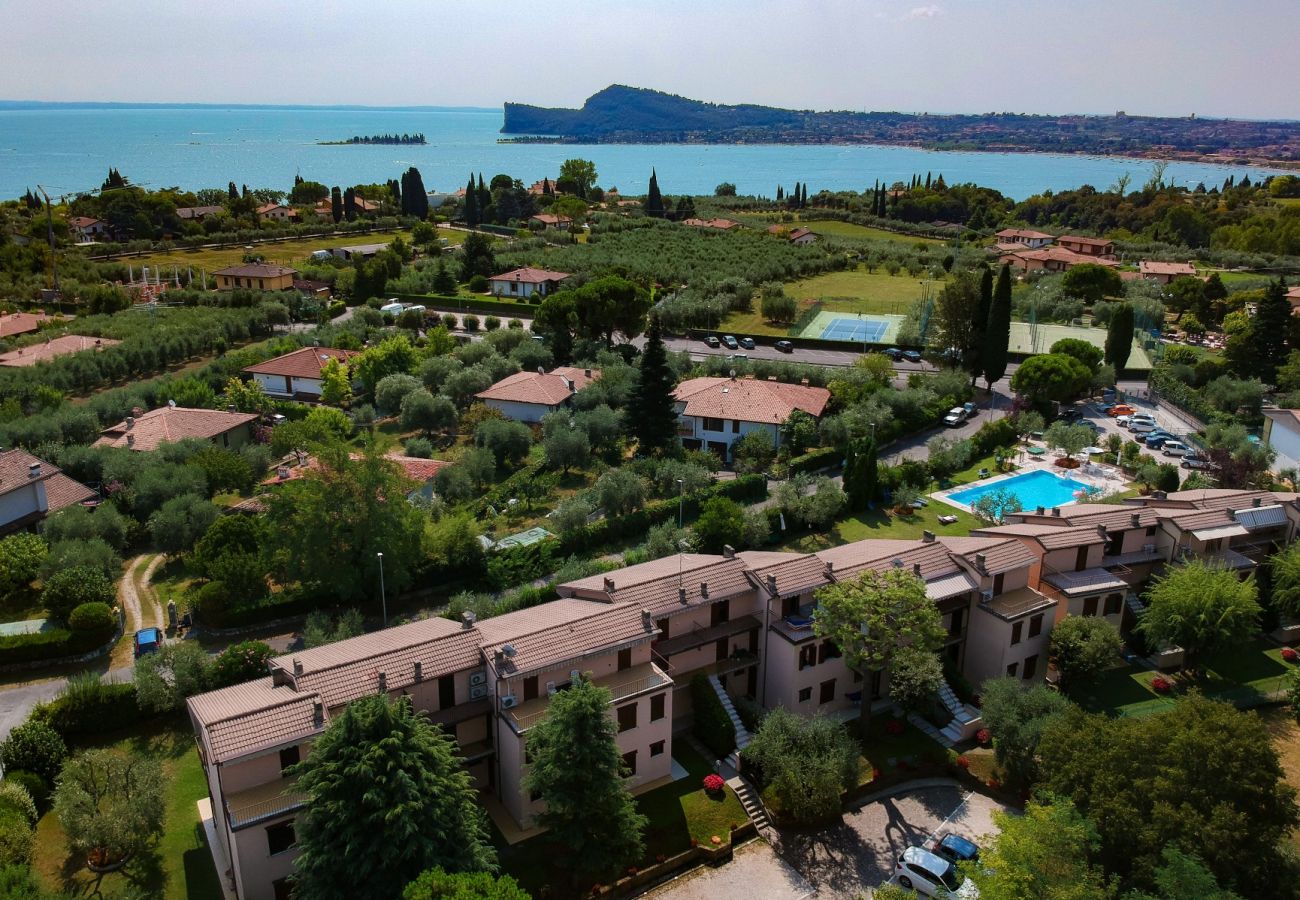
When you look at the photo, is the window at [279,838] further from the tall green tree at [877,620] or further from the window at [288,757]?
the tall green tree at [877,620]

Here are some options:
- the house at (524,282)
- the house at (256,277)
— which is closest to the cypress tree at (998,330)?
the house at (524,282)

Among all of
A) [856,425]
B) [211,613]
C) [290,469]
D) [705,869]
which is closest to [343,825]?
[705,869]

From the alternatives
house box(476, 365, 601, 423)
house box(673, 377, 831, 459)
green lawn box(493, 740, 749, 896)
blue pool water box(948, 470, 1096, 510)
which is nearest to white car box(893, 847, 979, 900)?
green lawn box(493, 740, 749, 896)

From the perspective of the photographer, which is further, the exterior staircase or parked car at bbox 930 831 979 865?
the exterior staircase

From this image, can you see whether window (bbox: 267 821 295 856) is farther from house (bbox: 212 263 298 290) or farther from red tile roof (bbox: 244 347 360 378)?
house (bbox: 212 263 298 290)

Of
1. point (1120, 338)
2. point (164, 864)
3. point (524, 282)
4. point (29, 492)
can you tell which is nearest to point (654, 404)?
point (29, 492)

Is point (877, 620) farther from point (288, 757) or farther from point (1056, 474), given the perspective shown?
point (1056, 474)
